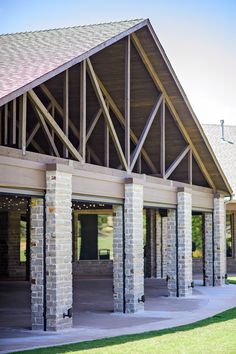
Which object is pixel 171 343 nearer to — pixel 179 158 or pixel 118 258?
pixel 118 258

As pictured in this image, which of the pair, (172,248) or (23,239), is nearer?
(172,248)

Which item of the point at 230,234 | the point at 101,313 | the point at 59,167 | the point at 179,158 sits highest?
the point at 179,158

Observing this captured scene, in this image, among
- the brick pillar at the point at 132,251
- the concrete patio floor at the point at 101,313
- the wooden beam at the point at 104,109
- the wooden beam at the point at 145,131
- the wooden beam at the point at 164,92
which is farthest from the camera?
the wooden beam at the point at 164,92

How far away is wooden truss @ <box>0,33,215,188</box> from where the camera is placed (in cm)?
1419

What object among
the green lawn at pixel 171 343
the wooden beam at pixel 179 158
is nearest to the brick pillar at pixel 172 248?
the wooden beam at pixel 179 158

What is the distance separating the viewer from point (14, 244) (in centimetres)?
2844

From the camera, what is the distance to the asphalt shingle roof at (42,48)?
41.5ft

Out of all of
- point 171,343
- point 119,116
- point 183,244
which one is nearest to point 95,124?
point 119,116

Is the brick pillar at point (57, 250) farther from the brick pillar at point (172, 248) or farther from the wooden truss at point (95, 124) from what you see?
the brick pillar at point (172, 248)

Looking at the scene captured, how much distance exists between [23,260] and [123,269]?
12859 millimetres

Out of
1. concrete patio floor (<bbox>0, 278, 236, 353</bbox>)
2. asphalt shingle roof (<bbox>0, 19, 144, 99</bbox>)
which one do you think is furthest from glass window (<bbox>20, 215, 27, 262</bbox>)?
asphalt shingle roof (<bbox>0, 19, 144, 99</bbox>)

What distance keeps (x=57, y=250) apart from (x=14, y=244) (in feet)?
50.4

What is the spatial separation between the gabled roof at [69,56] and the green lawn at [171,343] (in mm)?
4182

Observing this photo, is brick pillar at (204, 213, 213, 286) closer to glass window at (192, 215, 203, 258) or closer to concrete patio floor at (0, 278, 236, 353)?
concrete patio floor at (0, 278, 236, 353)
